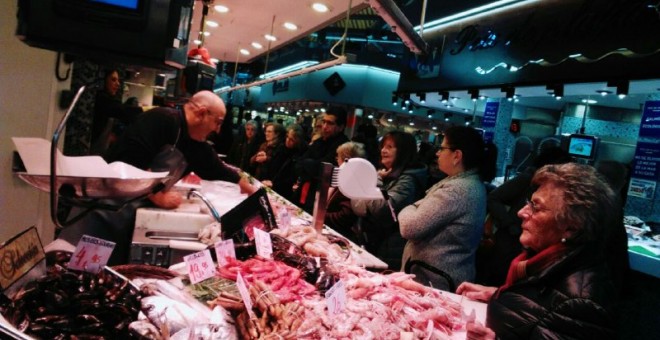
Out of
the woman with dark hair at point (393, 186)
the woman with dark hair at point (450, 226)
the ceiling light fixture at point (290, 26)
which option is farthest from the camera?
the ceiling light fixture at point (290, 26)

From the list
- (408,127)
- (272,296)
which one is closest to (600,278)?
(272,296)

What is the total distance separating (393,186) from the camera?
13.1ft

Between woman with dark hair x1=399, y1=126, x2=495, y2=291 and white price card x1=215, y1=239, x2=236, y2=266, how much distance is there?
4.25 ft

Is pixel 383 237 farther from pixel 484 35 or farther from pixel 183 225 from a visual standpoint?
pixel 484 35

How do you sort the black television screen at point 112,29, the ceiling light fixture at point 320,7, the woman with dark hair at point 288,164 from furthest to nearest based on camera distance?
1. the woman with dark hair at point 288,164
2. the ceiling light fixture at point 320,7
3. the black television screen at point 112,29

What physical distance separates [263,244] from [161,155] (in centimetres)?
69

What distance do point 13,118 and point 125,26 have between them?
224 centimetres

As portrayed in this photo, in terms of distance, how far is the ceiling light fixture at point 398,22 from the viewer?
126 inches

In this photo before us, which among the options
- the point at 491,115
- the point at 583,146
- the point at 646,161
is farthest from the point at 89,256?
the point at 491,115

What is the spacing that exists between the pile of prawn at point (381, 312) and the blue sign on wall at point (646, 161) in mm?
7425

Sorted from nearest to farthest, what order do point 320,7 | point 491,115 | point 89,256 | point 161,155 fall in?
point 89,256 → point 161,155 → point 320,7 → point 491,115

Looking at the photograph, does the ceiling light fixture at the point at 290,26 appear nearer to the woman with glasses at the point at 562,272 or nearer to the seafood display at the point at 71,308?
the woman with glasses at the point at 562,272

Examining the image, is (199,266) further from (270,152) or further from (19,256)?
(270,152)

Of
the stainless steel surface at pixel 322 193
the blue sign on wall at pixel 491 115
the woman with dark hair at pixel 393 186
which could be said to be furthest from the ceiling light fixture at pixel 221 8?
the blue sign on wall at pixel 491 115
